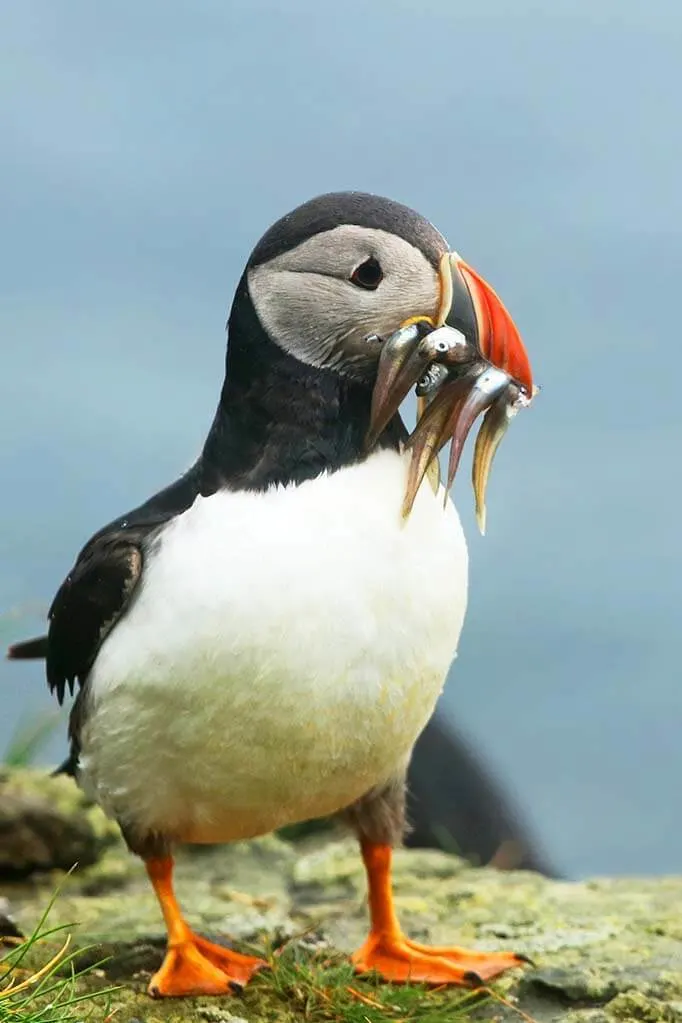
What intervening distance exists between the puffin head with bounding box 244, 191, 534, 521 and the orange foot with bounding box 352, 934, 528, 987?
132cm

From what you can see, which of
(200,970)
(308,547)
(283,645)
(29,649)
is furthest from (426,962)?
(29,649)

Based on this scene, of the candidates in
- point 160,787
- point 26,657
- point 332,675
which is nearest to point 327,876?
point 26,657

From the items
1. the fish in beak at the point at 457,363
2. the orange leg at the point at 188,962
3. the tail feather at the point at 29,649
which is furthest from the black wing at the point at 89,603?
the fish in beak at the point at 457,363

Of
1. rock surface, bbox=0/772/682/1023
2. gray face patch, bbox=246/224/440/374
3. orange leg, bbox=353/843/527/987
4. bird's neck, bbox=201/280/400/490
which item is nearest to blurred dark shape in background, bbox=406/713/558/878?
rock surface, bbox=0/772/682/1023

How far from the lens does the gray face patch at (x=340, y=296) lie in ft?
10.9

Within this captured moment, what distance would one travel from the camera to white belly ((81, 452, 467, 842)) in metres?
3.29

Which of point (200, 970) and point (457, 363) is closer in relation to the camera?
point (457, 363)

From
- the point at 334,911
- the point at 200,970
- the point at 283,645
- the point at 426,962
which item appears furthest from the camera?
the point at 334,911

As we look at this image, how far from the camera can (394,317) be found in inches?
131

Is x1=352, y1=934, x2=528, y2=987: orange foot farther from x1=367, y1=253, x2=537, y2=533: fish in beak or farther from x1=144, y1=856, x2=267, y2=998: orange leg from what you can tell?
x1=367, y1=253, x2=537, y2=533: fish in beak

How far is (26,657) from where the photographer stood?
4547 millimetres

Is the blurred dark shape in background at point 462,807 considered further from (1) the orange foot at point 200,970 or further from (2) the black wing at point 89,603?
(2) the black wing at point 89,603

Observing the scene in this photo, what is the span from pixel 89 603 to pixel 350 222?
45.5 inches

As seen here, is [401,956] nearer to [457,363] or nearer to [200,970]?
[200,970]
